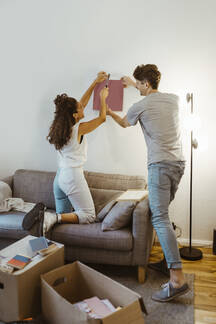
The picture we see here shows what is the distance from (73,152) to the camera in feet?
8.91

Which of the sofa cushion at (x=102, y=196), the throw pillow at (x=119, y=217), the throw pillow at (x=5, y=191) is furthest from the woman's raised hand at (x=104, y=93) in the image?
the throw pillow at (x=5, y=191)

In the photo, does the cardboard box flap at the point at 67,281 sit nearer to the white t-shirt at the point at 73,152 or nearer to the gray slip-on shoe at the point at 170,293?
the gray slip-on shoe at the point at 170,293

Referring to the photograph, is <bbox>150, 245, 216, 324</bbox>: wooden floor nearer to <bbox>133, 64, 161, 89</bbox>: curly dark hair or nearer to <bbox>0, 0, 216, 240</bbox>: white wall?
<bbox>0, 0, 216, 240</bbox>: white wall

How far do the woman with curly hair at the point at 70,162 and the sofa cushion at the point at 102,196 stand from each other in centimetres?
19

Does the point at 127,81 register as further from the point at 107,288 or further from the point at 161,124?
the point at 107,288

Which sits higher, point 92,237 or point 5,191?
point 5,191

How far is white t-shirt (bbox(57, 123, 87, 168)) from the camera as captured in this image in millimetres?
2680

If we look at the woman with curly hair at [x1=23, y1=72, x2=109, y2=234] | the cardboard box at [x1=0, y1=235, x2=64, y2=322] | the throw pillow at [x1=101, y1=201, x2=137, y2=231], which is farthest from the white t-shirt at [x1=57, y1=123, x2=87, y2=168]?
the cardboard box at [x1=0, y1=235, x2=64, y2=322]

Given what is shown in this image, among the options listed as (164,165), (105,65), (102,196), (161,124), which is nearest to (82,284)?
(164,165)

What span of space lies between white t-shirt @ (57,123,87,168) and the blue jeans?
66 centimetres

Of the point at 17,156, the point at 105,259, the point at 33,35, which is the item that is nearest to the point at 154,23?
the point at 33,35

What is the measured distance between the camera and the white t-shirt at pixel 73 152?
268 centimetres

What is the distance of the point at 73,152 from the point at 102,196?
0.53m

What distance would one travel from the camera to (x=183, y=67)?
10.1 ft
